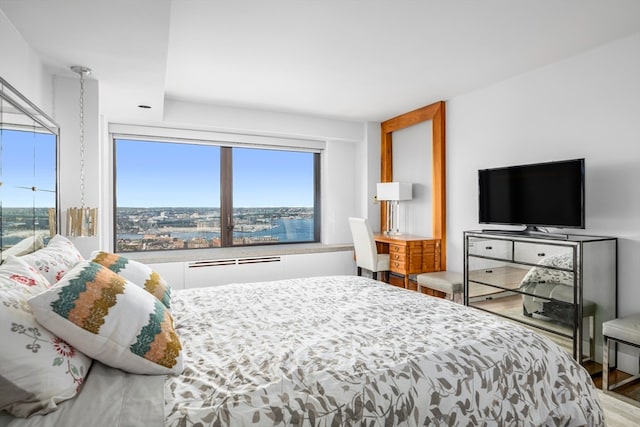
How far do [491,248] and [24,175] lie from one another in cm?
355

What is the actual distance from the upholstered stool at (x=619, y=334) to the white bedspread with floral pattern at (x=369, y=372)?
1076 millimetres

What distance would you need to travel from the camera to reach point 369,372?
1355 millimetres

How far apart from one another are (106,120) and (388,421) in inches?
170

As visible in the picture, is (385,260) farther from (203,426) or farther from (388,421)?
(203,426)

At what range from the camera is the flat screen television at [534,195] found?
2.93 metres

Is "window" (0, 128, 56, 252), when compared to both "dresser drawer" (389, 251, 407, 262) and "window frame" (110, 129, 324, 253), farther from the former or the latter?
"dresser drawer" (389, 251, 407, 262)

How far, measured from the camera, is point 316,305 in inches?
87.4

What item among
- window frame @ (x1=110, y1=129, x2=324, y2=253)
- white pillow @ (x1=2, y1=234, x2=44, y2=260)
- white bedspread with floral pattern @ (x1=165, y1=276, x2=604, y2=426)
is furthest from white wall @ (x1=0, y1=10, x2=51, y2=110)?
window frame @ (x1=110, y1=129, x2=324, y2=253)

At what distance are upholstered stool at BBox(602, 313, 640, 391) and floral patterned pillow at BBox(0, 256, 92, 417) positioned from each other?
3070 mm

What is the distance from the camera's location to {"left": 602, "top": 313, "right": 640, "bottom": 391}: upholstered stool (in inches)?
95.3

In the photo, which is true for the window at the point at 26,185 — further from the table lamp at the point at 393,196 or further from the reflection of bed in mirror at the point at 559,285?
the table lamp at the point at 393,196

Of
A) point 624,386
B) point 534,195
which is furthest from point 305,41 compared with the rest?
point 624,386

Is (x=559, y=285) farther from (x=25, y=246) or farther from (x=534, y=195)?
(x=25, y=246)

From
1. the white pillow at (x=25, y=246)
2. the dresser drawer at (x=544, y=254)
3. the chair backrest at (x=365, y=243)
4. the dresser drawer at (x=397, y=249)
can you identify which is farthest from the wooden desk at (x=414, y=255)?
the white pillow at (x=25, y=246)
